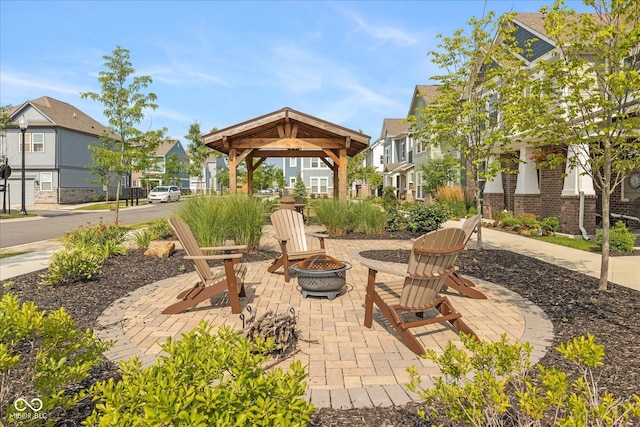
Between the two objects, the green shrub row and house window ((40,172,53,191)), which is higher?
house window ((40,172,53,191))

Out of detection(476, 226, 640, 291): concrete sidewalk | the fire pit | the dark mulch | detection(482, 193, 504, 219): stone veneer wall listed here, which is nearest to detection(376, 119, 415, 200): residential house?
detection(482, 193, 504, 219): stone veneer wall

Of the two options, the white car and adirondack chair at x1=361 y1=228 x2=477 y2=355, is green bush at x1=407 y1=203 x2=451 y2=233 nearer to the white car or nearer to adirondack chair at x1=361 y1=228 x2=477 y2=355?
adirondack chair at x1=361 y1=228 x2=477 y2=355

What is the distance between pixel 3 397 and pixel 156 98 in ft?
52.2

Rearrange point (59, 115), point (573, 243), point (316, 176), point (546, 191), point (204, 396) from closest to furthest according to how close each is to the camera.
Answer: point (204, 396)
point (573, 243)
point (546, 191)
point (59, 115)
point (316, 176)

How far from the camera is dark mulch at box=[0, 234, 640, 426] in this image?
277 cm

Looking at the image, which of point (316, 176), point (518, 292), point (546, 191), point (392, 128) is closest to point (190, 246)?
point (518, 292)

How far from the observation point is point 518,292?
19.7 ft

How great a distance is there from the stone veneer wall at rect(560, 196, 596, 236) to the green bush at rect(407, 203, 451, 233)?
3.73 m

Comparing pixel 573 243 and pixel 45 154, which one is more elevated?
pixel 45 154

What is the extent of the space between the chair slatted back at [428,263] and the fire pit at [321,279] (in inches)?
60.4

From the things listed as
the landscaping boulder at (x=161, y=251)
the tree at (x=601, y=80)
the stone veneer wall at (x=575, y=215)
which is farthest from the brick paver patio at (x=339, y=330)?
the stone veneer wall at (x=575, y=215)

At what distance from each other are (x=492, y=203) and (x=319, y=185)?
38.7 meters

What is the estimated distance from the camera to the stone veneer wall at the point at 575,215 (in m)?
12.0

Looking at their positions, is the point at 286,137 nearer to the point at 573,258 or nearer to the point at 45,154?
the point at 573,258
